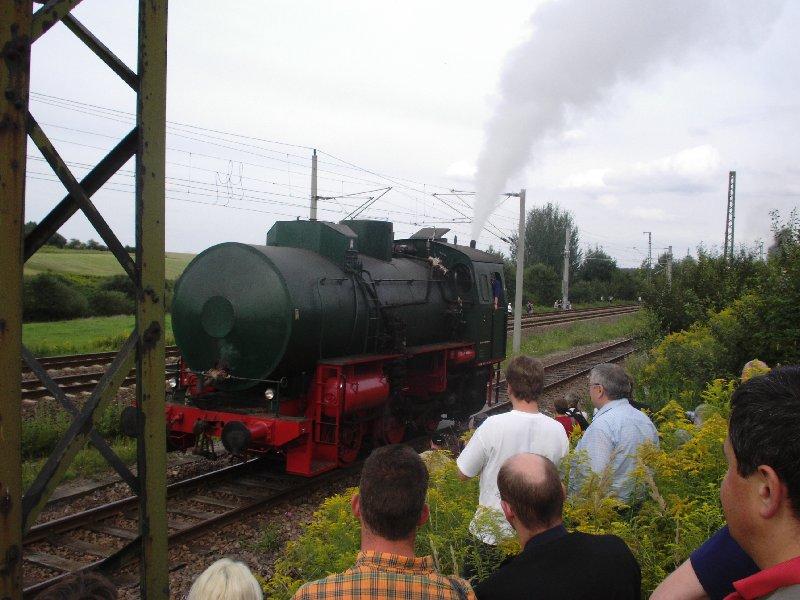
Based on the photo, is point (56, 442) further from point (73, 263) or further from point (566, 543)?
point (73, 263)

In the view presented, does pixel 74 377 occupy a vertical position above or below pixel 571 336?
above

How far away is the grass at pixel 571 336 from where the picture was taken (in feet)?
76.3

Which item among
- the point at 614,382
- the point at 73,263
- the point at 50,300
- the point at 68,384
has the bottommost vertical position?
the point at 68,384

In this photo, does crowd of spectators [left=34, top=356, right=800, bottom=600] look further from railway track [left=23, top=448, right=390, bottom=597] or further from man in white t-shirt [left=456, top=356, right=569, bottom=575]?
railway track [left=23, top=448, right=390, bottom=597]

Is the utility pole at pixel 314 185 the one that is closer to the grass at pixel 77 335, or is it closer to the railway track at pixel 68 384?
the grass at pixel 77 335

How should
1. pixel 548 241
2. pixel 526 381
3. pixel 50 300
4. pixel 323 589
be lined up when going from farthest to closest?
pixel 548 241
pixel 50 300
pixel 526 381
pixel 323 589

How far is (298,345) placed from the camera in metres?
7.58

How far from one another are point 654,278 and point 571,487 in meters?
15.5

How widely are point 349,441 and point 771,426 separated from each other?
7372 millimetres

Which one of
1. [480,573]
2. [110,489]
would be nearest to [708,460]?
[480,573]

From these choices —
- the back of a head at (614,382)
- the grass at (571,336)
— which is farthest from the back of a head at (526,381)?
the grass at (571,336)

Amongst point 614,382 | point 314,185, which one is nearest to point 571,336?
point 314,185

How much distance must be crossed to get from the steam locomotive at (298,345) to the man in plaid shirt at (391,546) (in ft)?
16.7

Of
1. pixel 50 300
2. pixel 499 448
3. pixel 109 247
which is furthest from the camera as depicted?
pixel 50 300
